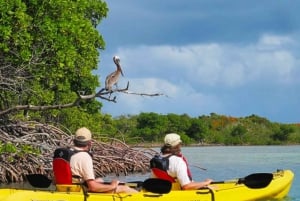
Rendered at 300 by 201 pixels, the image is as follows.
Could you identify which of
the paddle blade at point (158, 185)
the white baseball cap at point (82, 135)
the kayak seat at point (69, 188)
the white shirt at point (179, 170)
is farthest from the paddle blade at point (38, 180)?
the white shirt at point (179, 170)

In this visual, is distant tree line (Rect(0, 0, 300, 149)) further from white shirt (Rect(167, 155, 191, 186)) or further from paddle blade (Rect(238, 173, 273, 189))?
white shirt (Rect(167, 155, 191, 186))

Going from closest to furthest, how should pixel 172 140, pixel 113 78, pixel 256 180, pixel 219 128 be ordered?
1. pixel 172 140
2. pixel 256 180
3. pixel 113 78
4. pixel 219 128

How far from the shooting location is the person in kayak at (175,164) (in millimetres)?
8672

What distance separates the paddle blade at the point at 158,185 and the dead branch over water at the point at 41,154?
560cm

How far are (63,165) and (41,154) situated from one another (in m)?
7.58

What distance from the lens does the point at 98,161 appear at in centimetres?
1805

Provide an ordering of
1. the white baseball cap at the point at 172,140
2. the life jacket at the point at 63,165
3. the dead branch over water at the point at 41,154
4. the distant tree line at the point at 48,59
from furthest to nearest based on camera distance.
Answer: the dead branch over water at the point at 41,154, the distant tree line at the point at 48,59, the white baseball cap at the point at 172,140, the life jacket at the point at 63,165

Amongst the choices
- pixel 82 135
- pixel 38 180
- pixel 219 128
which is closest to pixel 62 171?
pixel 82 135

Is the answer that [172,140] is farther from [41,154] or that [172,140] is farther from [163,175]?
[41,154]

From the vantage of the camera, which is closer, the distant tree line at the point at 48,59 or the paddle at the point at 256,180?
the paddle at the point at 256,180

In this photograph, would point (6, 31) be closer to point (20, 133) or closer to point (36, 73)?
point (36, 73)

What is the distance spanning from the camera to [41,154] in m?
15.8

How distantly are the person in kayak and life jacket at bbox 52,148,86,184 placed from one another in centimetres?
118

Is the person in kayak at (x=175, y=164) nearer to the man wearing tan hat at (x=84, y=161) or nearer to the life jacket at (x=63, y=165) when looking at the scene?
the man wearing tan hat at (x=84, y=161)
